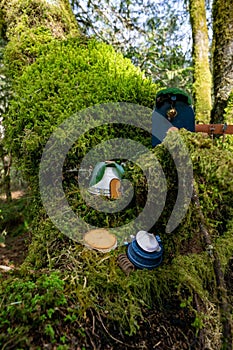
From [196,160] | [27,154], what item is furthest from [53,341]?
[27,154]

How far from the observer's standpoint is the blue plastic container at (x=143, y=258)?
1.66 meters

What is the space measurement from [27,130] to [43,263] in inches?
50.5

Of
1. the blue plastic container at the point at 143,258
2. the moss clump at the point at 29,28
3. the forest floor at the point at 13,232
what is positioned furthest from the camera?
the forest floor at the point at 13,232

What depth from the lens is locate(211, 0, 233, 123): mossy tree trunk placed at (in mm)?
3633

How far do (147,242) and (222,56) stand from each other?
9.69 ft

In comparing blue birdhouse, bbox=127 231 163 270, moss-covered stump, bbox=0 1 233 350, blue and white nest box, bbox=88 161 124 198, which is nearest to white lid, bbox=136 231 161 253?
blue birdhouse, bbox=127 231 163 270

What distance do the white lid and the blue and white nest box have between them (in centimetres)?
45

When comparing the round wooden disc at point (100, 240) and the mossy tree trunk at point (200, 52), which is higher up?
the mossy tree trunk at point (200, 52)

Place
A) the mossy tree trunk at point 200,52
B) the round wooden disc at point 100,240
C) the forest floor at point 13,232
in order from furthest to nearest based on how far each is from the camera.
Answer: the forest floor at point 13,232 < the mossy tree trunk at point 200,52 < the round wooden disc at point 100,240

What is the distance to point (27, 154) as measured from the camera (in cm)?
259

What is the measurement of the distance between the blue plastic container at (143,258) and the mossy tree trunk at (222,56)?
8.34 feet

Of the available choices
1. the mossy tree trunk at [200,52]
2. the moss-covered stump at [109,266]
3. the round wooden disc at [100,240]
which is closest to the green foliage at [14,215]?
the moss-covered stump at [109,266]

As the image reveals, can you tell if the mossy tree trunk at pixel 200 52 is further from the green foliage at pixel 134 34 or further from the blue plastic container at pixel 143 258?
the blue plastic container at pixel 143 258

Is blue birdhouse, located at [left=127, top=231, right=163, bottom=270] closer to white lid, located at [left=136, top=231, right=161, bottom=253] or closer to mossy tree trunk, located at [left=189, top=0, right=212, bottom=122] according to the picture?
white lid, located at [left=136, top=231, right=161, bottom=253]
